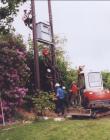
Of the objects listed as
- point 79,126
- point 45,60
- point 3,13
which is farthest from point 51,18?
point 79,126

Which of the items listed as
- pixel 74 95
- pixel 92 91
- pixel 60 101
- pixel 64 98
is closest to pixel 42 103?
pixel 60 101

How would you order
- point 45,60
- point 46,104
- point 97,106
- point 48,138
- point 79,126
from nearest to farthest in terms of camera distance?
point 48,138
point 79,126
point 46,104
point 97,106
point 45,60

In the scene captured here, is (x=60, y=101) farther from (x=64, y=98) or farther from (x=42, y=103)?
(x=42, y=103)

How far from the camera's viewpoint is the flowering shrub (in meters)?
30.8

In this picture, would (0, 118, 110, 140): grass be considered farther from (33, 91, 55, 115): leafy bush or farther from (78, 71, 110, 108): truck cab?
(78, 71, 110, 108): truck cab

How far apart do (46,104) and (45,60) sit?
8.90 m

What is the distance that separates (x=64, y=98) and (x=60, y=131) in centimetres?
924

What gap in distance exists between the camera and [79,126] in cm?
2405

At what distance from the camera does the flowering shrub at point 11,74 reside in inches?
1212

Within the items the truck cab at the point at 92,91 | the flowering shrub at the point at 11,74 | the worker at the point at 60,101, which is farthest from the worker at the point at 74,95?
the flowering shrub at the point at 11,74

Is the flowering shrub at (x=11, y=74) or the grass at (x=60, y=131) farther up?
the flowering shrub at (x=11, y=74)

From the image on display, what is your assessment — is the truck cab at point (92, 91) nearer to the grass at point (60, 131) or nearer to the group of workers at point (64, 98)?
the group of workers at point (64, 98)

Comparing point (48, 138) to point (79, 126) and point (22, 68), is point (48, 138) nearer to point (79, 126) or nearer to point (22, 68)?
point (79, 126)

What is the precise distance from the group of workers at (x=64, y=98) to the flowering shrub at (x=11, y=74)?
2.16m
